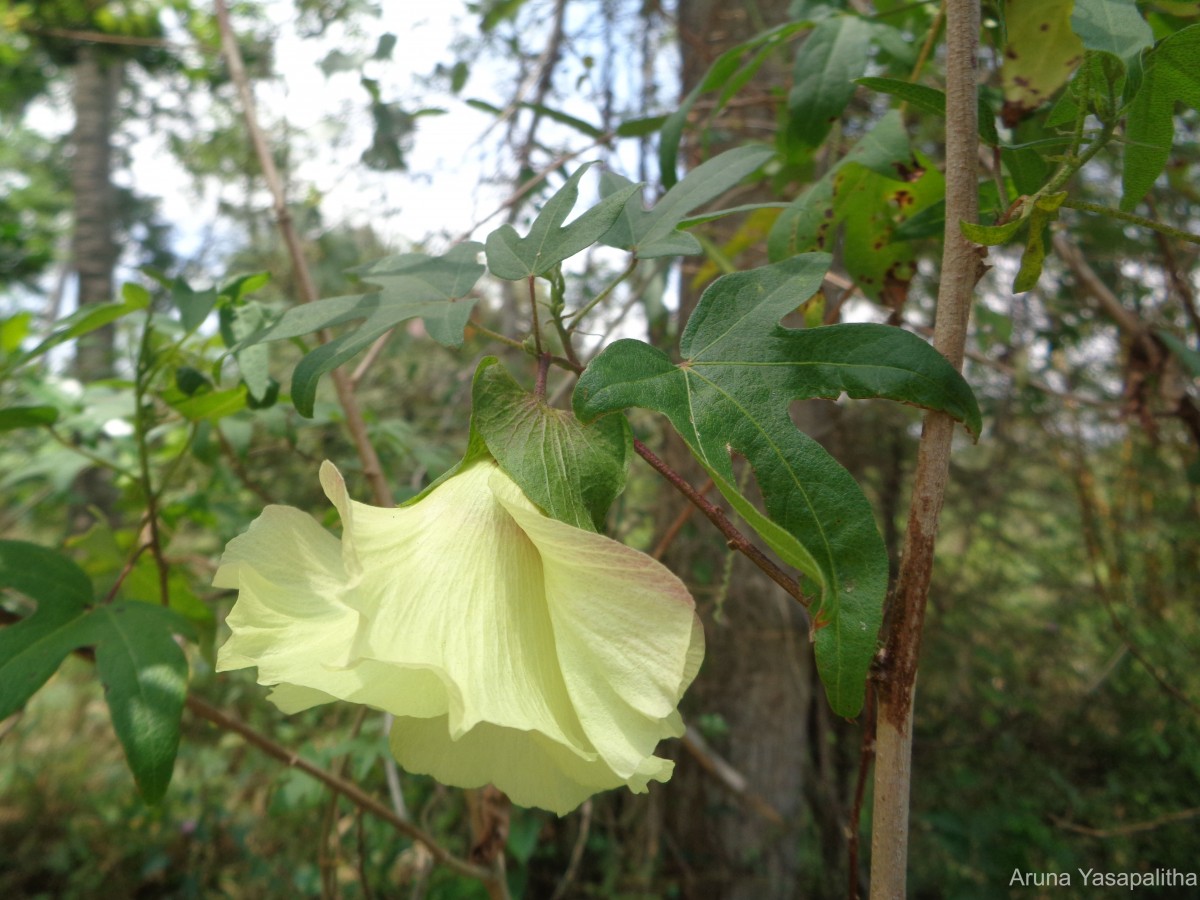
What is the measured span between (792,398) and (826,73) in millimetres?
439

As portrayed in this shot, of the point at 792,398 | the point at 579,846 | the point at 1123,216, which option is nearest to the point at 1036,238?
the point at 1123,216

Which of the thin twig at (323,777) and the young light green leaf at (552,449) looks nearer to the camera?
the young light green leaf at (552,449)

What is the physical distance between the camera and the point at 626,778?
1.11 feet

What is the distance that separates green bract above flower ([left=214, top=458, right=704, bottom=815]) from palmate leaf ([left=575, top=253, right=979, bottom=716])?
7 cm

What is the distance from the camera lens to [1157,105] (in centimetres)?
48

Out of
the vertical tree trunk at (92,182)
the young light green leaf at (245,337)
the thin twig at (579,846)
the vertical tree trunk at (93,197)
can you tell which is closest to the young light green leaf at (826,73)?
the young light green leaf at (245,337)

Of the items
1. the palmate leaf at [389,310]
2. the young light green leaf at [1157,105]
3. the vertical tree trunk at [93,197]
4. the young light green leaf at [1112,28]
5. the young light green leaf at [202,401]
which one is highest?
the young light green leaf at [1112,28]

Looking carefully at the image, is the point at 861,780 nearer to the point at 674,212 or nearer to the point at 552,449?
the point at 552,449

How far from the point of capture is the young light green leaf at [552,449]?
16.0 inches

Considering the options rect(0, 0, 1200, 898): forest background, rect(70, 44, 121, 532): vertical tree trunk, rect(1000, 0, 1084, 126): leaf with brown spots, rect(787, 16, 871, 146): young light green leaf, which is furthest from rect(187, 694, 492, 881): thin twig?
rect(70, 44, 121, 532): vertical tree trunk

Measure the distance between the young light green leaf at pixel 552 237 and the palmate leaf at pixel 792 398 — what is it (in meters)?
0.08

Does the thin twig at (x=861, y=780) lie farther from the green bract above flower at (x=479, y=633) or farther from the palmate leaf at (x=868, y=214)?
the palmate leaf at (x=868, y=214)

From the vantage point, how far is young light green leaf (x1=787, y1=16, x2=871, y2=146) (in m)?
0.68

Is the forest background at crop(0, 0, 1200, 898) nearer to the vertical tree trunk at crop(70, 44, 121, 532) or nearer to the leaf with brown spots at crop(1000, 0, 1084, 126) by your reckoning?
the leaf with brown spots at crop(1000, 0, 1084, 126)
